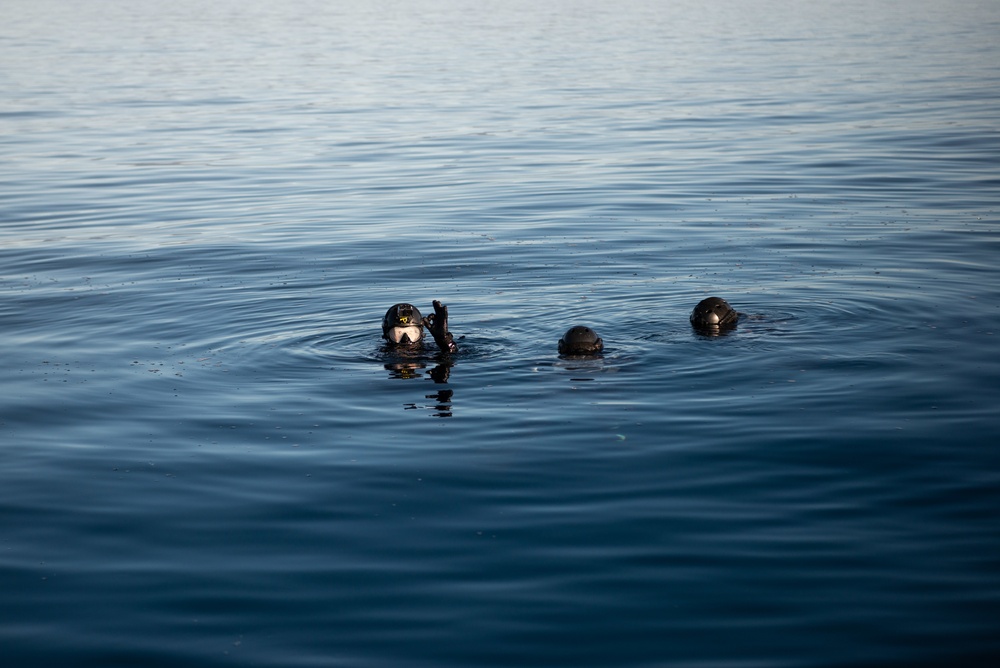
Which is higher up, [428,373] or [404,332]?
[404,332]

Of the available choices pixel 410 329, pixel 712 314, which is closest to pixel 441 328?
pixel 410 329

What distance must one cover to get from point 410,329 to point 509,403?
195 cm

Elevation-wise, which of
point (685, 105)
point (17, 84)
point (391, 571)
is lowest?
point (391, 571)

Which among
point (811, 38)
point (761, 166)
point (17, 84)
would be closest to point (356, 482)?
point (761, 166)

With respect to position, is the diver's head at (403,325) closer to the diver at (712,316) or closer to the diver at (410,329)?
the diver at (410,329)

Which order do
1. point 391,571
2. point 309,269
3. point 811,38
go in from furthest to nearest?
point 811,38, point 309,269, point 391,571

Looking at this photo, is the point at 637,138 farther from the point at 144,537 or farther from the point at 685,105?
the point at 144,537

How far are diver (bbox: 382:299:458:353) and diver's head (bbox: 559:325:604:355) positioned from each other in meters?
1.30

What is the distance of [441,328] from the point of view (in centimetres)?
1334

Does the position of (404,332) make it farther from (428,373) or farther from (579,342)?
(579,342)

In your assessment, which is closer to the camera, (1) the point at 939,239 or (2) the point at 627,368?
(2) the point at 627,368

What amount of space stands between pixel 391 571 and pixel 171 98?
1513 inches

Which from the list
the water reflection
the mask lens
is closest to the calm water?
the water reflection

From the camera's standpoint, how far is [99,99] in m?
43.2
